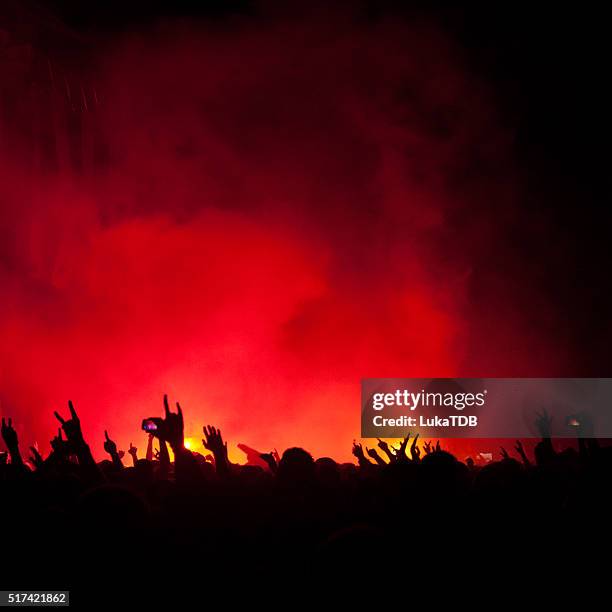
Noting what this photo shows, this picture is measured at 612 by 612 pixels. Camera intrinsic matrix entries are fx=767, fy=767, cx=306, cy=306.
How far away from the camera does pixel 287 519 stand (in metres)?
2.42

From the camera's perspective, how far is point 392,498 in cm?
260

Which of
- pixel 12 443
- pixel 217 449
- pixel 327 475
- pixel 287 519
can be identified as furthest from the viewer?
pixel 12 443

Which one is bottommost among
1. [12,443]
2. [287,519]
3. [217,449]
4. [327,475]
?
[287,519]

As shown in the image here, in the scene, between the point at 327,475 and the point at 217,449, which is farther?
the point at 217,449

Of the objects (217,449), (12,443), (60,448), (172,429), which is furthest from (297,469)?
(60,448)

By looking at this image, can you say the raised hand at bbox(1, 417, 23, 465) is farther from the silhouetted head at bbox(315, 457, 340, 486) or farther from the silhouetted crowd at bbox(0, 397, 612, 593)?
the silhouetted head at bbox(315, 457, 340, 486)

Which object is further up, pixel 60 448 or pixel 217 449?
pixel 60 448

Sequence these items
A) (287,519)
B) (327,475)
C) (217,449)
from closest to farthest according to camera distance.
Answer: (287,519), (327,475), (217,449)

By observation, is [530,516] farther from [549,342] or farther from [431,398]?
[549,342]

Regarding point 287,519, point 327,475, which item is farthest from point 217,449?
point 287,519

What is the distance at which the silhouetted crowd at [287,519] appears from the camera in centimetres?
203

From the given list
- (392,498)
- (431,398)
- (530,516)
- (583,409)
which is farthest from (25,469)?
(583,409)

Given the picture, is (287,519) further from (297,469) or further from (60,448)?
(60,448)

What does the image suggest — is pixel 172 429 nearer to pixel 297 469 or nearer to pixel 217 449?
pixel 217 449
